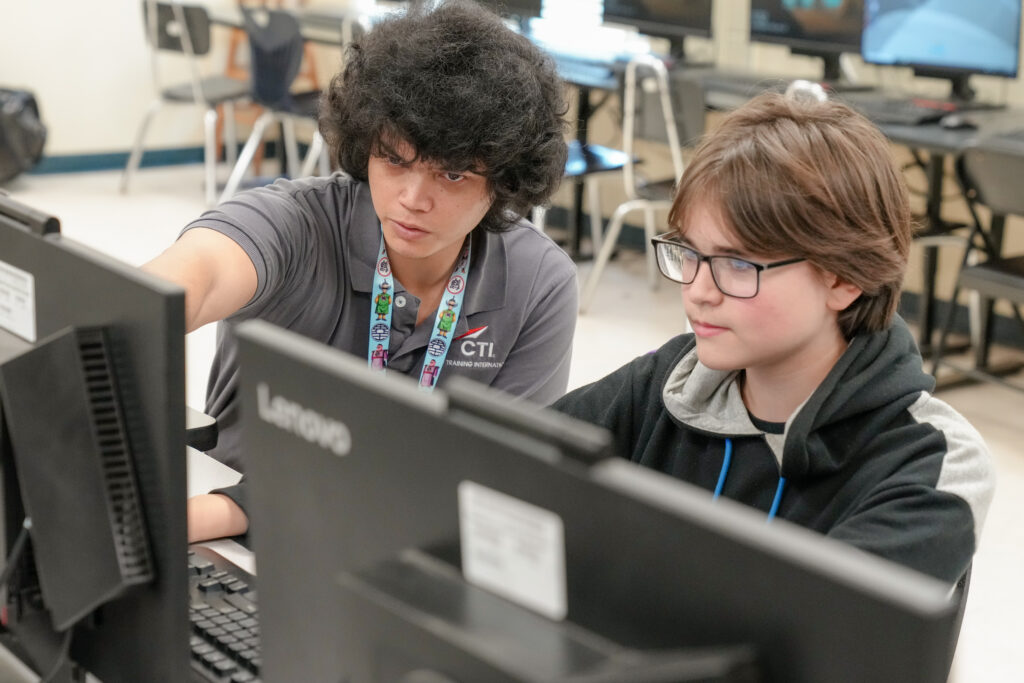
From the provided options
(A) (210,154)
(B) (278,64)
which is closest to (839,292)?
(B) (278,64)

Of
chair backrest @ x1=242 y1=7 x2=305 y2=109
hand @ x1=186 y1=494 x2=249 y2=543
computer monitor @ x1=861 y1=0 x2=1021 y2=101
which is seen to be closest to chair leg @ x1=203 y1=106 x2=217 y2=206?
chair backrest @ x1=242 y1=7 x2=305 y2=109

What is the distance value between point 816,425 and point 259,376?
1.85 ft

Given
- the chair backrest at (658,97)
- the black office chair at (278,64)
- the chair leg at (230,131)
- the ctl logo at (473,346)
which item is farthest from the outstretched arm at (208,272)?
the chair leg at (230,131)

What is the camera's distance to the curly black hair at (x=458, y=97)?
1383mm

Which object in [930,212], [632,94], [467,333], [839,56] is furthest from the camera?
[839,56]

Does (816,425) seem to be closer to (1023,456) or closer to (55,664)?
(55,664)

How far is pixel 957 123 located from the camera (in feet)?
11.5

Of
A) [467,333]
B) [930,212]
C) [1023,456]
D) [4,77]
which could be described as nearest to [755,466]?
[467,333]

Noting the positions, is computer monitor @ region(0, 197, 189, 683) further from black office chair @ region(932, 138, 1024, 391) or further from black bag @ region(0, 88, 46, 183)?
black bag @ region(0, 88, 46, 183)

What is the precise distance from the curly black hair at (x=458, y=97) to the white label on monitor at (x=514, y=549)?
2.86 feet

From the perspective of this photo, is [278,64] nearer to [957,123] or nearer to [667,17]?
[667,17]

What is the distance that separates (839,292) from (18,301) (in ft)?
2.21

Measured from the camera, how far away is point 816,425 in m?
1.05

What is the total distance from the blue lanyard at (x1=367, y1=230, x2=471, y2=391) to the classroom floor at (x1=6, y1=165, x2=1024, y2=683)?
1.18 ft
